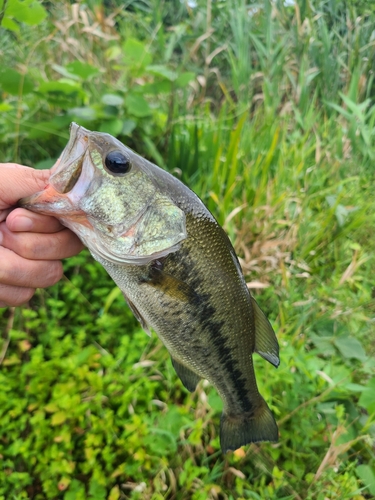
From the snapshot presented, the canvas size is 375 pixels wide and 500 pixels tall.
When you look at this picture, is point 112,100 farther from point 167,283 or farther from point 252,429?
point 252,429

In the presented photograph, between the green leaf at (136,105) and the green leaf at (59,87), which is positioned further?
the green leaf at (136,105)

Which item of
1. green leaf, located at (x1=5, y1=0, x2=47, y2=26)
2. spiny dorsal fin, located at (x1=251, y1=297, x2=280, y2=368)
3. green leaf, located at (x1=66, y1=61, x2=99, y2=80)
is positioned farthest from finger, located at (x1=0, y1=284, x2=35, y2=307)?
green leaf, located at (x1=66, y1=61, x2=99, y2=80)

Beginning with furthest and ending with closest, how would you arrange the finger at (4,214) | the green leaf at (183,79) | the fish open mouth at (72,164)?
the green leaf at (183,79), the finger at (4,214), the fish open mouth at (72,164)

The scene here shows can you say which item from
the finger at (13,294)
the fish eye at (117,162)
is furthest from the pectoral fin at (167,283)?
the finger at (13,294)

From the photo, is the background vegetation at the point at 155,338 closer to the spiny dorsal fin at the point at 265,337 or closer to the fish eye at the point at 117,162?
the spiny dorsal fin at the point at 265,337

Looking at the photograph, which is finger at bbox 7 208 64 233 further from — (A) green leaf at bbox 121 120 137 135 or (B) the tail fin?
(A) green leaf at bbox 121 120 137 135

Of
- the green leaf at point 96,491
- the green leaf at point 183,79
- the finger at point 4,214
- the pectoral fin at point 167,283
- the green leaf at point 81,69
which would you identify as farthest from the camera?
the green leaf at point 183,79

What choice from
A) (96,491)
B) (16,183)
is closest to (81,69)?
(16,183)
